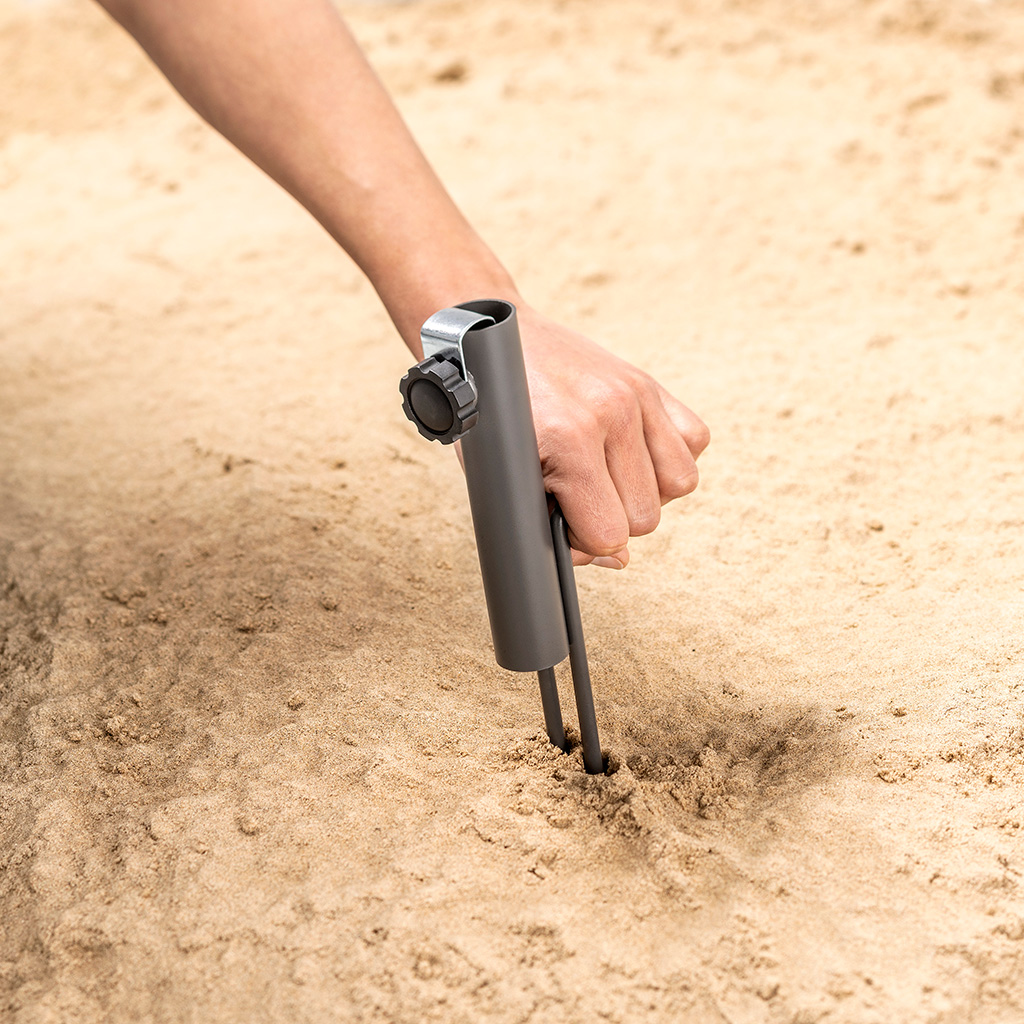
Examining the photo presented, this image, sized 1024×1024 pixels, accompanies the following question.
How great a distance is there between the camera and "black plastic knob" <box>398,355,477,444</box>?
1.00 metres

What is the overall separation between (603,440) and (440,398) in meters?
0.26

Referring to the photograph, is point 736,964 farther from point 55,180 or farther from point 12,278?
point 55,180

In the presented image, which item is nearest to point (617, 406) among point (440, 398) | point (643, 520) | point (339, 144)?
point (643, 520)

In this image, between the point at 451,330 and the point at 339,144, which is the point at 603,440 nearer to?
the point at 451,330

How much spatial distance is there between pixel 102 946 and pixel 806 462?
58.6 inches

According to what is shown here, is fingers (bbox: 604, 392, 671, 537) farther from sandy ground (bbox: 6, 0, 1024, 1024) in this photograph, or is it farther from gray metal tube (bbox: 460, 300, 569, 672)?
sandy ground (bbox: 6, 0, 1024, 1024)

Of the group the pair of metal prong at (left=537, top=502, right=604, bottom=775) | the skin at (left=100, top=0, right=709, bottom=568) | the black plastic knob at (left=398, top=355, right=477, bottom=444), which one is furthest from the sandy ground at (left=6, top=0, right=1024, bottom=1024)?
the black plastic knob at (left=398, top=355, right=477, bottom=444)

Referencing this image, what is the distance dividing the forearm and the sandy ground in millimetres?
543

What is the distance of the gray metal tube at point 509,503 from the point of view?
3.37ft

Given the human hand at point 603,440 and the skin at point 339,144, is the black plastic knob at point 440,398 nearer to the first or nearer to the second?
the human hand at point 603,440

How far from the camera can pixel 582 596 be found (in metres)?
1.71

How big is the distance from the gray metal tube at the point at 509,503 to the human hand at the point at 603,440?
0.05 meters

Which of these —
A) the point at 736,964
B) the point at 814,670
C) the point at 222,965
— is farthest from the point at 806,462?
the point at 222,965

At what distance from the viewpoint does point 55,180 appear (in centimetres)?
358
